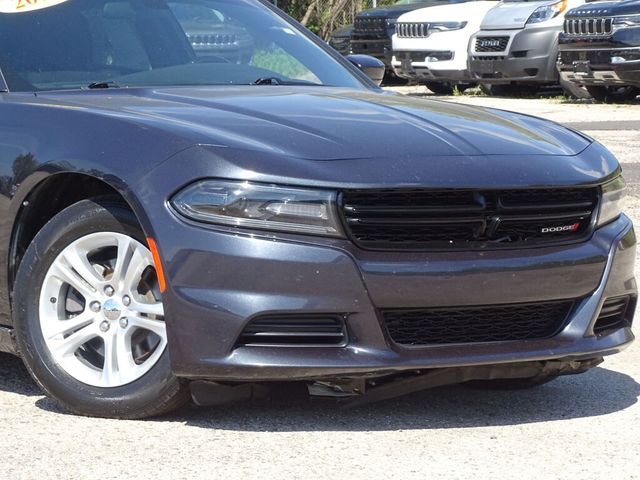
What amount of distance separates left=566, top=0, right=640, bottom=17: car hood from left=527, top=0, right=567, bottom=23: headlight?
146 cm

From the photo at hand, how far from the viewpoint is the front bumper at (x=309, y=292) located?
4.03 m

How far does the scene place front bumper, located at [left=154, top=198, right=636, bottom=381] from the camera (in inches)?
159

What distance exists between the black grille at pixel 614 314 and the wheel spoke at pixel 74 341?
5.32ft

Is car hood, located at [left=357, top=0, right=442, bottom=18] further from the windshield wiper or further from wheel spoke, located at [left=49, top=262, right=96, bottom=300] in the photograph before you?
wheel spoke, located at [left=49, top=262, right=96, bottom=300]

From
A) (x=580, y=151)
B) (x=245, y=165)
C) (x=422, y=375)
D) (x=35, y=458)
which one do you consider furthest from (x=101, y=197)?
(x=580, y=151)

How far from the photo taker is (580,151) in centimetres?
473

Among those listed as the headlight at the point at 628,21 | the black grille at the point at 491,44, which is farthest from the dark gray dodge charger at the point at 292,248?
the black grille at the point at 491,44

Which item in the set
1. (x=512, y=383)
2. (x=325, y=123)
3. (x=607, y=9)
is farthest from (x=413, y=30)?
(x=325, y=123)

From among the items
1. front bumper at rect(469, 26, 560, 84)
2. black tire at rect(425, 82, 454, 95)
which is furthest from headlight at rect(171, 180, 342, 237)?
black tire at rect(425, 82, 454, 95)

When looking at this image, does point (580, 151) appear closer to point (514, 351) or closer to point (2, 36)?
point (514, 351)

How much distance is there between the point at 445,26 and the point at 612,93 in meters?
3.10

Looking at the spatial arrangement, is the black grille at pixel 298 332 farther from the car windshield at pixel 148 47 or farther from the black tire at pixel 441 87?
the black tire at pixel 441 87

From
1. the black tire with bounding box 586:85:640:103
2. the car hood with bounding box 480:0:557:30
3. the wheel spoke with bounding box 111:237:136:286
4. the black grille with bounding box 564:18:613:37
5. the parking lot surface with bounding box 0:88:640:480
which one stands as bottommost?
the black tire with bounding box 586:85:640:103

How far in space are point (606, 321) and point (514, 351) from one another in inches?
19.2
